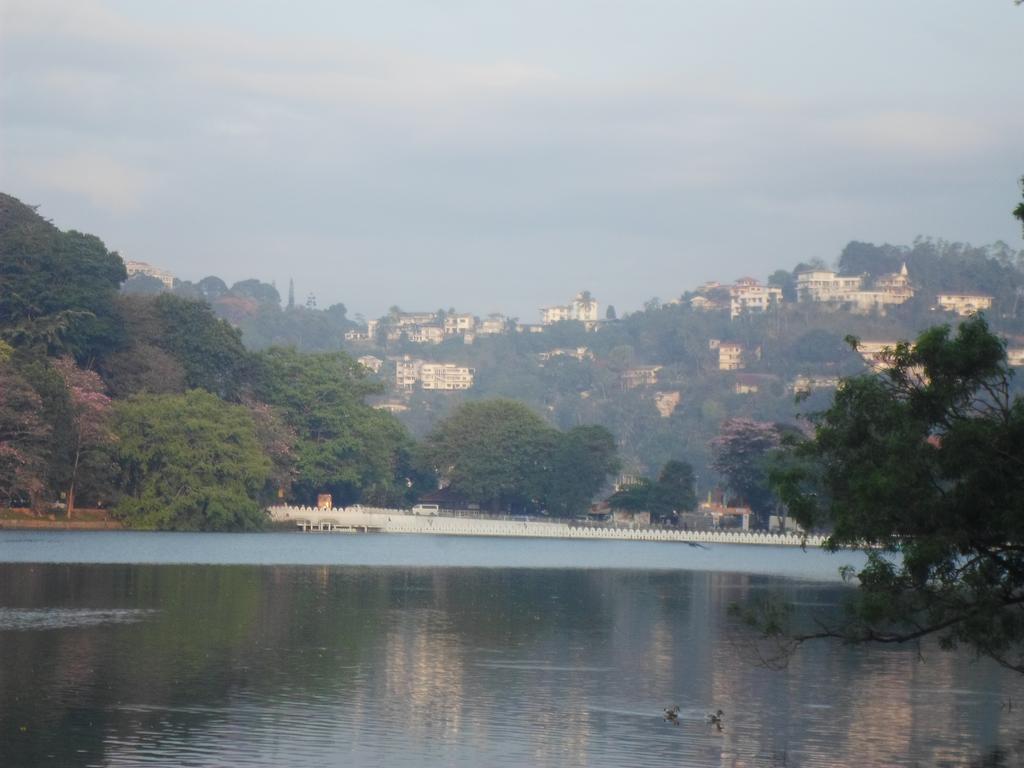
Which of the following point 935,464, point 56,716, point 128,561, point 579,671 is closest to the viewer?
point 935,464

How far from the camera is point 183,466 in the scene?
7419cm

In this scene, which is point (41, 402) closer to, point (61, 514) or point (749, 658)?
point (61, 514)

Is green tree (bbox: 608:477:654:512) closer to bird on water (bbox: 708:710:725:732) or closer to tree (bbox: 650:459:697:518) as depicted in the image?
tree (bbox: 650:459:697:518)

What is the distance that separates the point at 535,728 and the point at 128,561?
32.7 m

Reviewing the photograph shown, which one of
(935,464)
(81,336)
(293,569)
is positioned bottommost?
(293,569)

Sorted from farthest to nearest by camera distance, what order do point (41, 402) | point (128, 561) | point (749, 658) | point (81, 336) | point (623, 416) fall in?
point (623, 416), point (81, 336), point (41, 402), point (128, 561), point (749, 658)

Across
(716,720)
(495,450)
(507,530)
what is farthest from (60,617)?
(495,450)

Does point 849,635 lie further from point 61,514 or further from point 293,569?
point 61,514

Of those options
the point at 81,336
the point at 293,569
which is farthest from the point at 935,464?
the point at 81,336

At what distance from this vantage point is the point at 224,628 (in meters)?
31.8

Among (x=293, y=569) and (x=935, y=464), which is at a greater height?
(x=935, y=464)

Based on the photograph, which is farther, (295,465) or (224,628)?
(295,465)

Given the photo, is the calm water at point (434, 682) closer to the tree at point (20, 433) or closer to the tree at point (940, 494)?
the tree at point (940, 494)

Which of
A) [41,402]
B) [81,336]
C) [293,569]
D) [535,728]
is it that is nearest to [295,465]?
[81,336]
